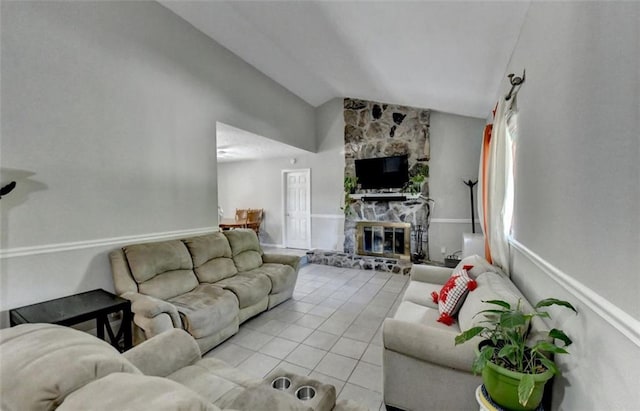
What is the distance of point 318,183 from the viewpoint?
6445 millimetres

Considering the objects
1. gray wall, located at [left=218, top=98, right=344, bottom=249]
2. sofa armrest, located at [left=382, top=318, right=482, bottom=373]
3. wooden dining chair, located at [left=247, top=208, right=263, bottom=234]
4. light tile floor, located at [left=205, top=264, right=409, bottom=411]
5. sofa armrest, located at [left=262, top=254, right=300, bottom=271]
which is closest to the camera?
sofa armrest, located at [left=382, top=318, right=482, bottom=373]

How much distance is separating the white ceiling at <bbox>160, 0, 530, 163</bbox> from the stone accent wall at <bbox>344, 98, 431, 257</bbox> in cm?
61

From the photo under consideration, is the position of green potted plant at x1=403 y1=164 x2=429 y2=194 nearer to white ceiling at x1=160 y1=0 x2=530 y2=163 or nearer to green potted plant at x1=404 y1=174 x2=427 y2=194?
green potted plant at x1=404 y1=174 x2=427 y2=194

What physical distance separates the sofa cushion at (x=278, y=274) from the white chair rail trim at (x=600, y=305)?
2.64 meters

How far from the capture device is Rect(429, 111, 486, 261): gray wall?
5.02 m

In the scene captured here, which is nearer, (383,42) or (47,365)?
(47,365)

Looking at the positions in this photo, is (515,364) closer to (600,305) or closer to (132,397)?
(600,305)

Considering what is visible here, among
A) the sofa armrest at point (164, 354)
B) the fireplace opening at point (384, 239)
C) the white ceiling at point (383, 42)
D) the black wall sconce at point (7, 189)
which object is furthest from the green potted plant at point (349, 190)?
the black wall sconce at point (7, 189)

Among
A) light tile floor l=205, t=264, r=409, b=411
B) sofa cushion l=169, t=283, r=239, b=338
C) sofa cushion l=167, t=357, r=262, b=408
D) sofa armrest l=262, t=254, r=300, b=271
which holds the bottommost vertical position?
light tile floor l=205, t=264, r=409, b=411

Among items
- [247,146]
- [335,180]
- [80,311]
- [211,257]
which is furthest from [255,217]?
[80,311]

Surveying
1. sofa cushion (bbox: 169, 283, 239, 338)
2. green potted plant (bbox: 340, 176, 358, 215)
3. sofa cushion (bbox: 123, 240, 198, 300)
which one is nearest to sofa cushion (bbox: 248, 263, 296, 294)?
sofa cushion (bbox: 169, 283, 239, 338)

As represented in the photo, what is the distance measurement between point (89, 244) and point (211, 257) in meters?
1.15

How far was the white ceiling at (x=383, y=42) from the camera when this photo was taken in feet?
7.24

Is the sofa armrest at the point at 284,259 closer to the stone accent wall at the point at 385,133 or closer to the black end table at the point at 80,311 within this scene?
the black end table at the point at 80,311
